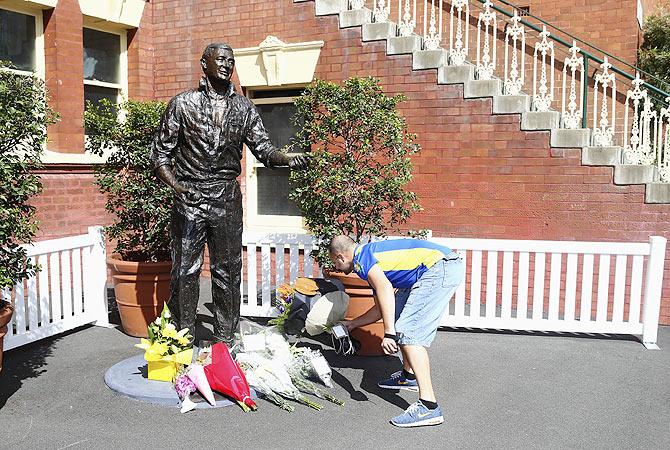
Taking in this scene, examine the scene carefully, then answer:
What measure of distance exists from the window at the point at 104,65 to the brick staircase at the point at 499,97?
125 inches

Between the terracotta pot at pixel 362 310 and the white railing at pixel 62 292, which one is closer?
the terracotta pot at pixel 362 310

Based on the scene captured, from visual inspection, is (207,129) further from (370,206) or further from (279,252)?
(279,252)

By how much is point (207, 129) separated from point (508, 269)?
11.2 feet

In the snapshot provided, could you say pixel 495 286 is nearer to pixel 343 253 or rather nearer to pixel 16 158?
pixel 343 253

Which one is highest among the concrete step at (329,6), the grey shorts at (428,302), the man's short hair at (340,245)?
the concrete step at (329,6)

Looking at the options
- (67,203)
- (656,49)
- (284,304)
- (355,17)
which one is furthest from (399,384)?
(656,49)

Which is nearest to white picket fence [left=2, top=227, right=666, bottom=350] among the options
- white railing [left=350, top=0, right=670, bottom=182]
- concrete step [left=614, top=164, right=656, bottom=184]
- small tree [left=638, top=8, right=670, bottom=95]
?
concrete step [left=614, top=164, right=656, bottom=184]

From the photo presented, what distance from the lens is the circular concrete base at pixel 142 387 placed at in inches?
177

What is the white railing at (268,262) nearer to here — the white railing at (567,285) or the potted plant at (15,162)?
the white railing at (567,285)

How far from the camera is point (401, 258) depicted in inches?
172

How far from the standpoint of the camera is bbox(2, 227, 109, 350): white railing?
5707 millimetres

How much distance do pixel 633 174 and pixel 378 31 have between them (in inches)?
141

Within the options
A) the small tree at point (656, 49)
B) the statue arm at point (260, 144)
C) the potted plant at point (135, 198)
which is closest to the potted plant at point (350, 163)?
the statue arm at point (260, 144)

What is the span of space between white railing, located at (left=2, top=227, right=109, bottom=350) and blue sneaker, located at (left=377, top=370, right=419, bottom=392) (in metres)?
3.08
